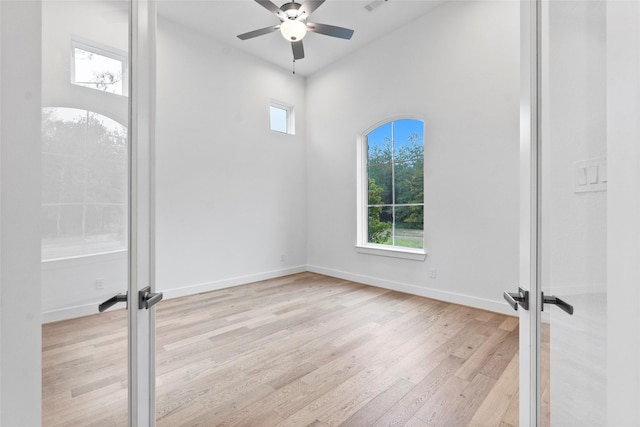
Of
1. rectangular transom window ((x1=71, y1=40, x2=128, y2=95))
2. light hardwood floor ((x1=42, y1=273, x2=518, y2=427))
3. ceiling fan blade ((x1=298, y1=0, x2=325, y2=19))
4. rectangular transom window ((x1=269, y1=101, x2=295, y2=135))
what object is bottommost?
light hardwood floor ((x1=42, y1=273, x2=518, y2=427))

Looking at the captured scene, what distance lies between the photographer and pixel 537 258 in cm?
92

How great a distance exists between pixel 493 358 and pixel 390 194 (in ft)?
8.09

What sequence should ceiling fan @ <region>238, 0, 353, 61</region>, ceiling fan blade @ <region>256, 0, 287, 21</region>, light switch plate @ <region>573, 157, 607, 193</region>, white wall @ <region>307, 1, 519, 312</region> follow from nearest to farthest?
light switch plate @ <region>573, 157, 607, 193</region> → ceiling fan blade @ <region>256, 0, 287, 21</region> → ceiling fan @ <region>238, 0, 353, 61</region> → white wall @ <region>307, 1, 519, 312</region>

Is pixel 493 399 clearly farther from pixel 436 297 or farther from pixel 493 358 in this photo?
pixel 436 297

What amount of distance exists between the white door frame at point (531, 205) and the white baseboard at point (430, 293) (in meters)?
2.29

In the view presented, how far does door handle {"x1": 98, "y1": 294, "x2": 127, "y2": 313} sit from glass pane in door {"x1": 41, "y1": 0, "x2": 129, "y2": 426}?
0.05ft

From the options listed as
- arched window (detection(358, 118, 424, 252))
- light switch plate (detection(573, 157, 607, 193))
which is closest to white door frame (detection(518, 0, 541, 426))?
light switch plate (detection(573, 157, 607, 193))

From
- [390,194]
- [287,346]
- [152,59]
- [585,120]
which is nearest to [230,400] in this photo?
[287,346]

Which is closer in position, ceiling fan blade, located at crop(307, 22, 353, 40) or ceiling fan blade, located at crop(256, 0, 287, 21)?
ceiling fan blade, located at crop(256, 0, 287, 21)

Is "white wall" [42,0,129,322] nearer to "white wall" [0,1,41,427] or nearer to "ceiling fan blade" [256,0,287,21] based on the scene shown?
"white wall" [0,1,41,427]

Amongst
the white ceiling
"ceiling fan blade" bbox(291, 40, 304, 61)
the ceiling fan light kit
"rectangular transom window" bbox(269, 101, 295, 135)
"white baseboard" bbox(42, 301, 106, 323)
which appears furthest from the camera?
"rectangular transom window" bbox(269, 101, 295, 135)

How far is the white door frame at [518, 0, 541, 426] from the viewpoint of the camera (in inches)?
36.1

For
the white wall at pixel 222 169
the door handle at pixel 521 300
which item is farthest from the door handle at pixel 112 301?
the white wall at pixel 222 169

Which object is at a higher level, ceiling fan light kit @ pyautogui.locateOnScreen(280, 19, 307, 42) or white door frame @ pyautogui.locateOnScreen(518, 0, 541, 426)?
ceiling fan light kit @ pyautogui.locateOnScreen(280, 19, 307, 42)
